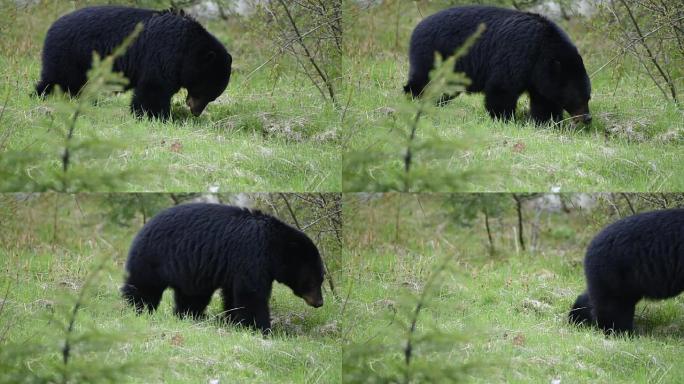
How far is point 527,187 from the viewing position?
852 cm

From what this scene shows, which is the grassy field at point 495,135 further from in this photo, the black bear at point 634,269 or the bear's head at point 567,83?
the black bear at point 634,269

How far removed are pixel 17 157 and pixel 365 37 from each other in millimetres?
3383

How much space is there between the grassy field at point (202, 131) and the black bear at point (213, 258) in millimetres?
451

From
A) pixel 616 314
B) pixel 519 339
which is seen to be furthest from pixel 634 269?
pixel 519 339

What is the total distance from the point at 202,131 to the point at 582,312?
3859 mm

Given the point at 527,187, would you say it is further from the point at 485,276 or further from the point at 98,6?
the point at 98,6

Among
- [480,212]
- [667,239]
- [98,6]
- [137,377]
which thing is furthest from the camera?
[480,212]

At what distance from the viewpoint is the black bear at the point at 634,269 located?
8477 mm

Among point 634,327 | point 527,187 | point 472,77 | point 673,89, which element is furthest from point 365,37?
point 634,327

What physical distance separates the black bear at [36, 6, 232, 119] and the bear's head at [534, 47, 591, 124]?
10.4 feet

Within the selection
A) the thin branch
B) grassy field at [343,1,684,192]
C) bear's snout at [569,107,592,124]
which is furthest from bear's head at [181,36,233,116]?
bear's snout at [569,107,592,124]

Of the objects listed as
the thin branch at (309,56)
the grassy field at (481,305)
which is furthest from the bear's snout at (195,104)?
the grassy field at (481,305)

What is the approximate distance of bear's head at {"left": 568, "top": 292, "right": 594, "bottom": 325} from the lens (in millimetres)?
8805

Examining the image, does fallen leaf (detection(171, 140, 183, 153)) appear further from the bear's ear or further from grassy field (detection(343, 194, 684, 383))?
grassy field (detection(343, 194, 684, 383))
